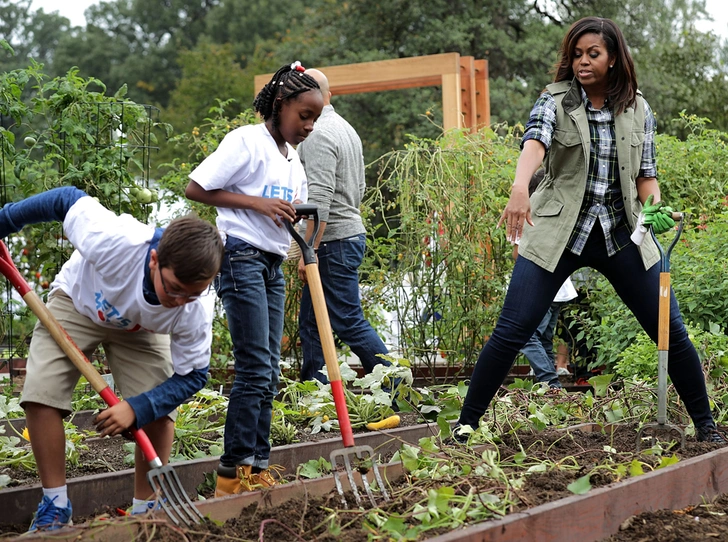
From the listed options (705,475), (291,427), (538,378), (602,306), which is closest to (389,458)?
(291,427)

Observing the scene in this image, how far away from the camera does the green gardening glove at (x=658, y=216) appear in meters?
3.68

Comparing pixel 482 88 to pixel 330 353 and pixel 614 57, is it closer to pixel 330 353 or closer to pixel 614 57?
pixel 614 57

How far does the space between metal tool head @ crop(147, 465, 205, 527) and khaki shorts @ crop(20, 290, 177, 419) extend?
304 mm

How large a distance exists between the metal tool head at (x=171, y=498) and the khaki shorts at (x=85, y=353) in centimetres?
30

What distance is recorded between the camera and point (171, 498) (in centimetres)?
283

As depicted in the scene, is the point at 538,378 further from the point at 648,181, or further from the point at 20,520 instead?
the point at 20,520

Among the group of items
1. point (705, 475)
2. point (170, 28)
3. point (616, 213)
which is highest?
point (170, 28)

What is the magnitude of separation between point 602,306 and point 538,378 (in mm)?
735

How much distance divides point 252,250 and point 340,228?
1.66 m

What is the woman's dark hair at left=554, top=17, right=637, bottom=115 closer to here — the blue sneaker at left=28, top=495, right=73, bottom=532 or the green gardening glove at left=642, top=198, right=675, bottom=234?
the green gardening glove at left=642, top=198, right=675, bottom=234

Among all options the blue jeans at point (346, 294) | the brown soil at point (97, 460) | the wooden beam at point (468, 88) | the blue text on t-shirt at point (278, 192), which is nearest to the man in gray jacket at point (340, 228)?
the blue jeans at point (346, 294)

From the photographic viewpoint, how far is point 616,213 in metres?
3.86

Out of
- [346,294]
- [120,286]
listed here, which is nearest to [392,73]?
[346,294]

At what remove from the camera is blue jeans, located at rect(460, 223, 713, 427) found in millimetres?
3752
